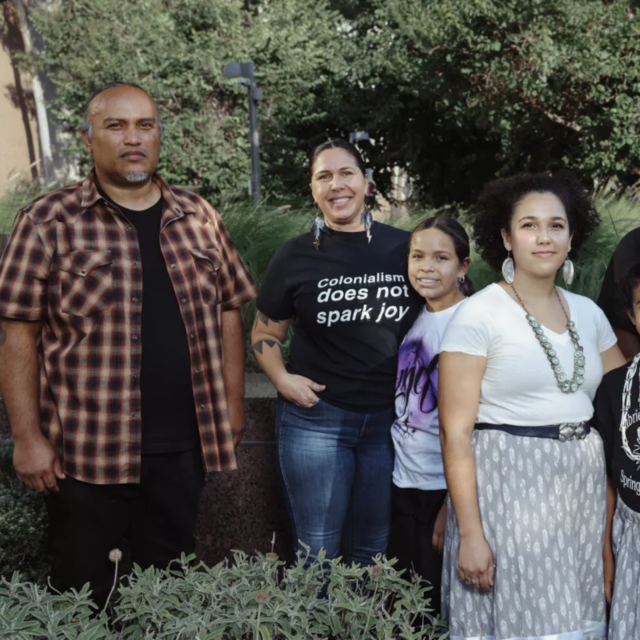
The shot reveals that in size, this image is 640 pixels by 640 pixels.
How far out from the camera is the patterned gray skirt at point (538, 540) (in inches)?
89.0

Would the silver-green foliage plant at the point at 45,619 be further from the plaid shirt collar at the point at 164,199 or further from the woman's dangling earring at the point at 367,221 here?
the woman's dangling earring at the point at 367,221

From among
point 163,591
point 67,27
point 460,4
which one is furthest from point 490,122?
point 163,591

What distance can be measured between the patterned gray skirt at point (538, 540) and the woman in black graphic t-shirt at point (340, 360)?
26.4 inches

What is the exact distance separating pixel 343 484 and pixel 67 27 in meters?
15.0

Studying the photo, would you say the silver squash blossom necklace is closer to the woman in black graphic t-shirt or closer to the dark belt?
the dark belt

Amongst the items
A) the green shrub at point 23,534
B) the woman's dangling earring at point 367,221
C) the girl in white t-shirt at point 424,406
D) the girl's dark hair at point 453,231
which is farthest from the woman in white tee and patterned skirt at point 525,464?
the green shrub at point 23,534

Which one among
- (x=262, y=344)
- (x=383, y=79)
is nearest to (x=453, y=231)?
(x=262, y=344)

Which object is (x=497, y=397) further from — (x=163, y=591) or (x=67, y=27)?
(x=67, y=27)

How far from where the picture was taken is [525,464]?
2316 millimetres

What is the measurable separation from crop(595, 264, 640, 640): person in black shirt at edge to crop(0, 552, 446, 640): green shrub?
0.55 m

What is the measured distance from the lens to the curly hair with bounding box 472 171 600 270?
249 centimetres

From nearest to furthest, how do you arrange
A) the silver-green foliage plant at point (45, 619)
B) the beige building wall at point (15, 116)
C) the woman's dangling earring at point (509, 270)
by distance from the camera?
the silver-green foliage plant at point (45, 619) → the woman's dangling earring at point (509, 270) → the beige building wall at point (15, 116)

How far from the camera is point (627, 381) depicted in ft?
7.70

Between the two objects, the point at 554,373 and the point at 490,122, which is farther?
the point at 490,122
